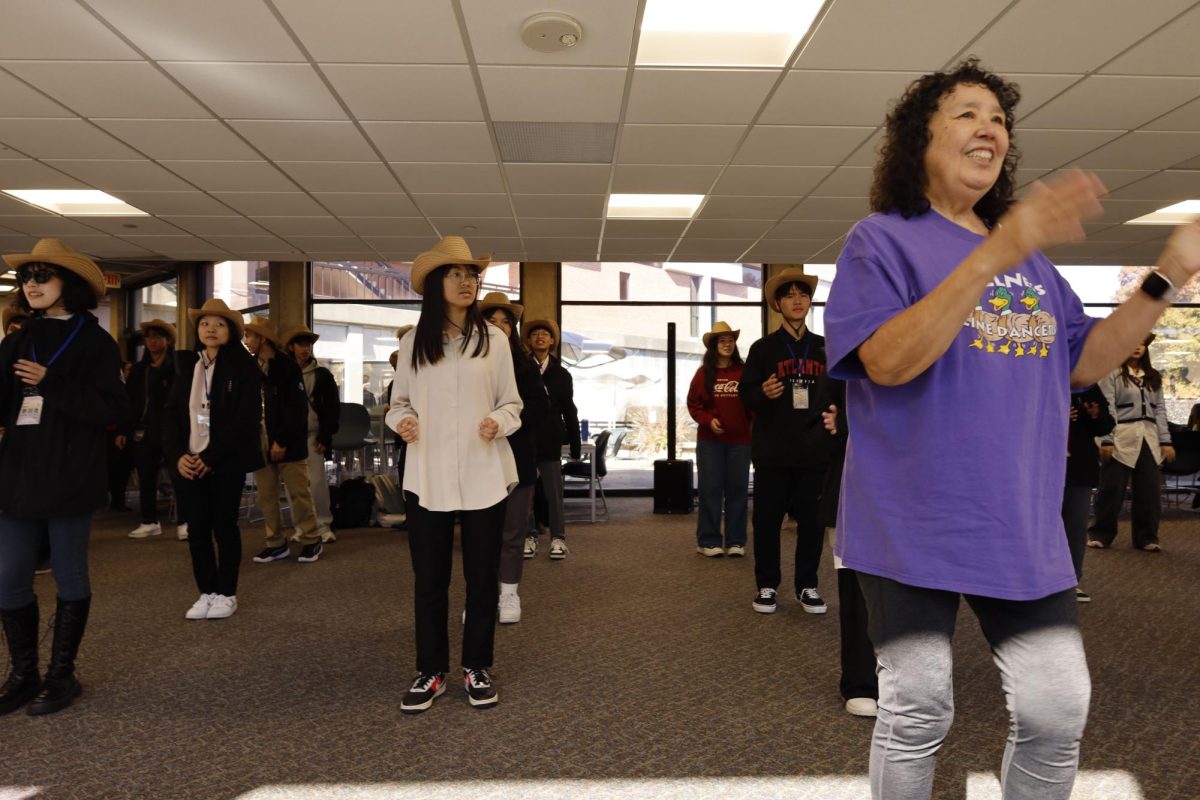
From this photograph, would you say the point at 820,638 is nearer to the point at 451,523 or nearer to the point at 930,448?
the point at 451,523

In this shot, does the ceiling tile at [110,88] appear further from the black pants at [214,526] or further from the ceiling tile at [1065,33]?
the ceiling tile at [1065,33]

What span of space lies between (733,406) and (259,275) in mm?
7345

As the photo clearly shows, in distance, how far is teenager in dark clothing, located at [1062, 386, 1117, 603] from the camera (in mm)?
3922

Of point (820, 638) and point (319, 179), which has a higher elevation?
point (319, 179)

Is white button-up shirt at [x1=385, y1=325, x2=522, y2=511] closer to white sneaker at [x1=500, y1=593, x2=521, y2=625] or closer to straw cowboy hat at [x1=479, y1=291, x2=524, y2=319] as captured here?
white sneaker at [x1=500, y1=593, x2=521, y2=625]

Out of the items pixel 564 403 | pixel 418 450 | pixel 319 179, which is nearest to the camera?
pixel 418 450

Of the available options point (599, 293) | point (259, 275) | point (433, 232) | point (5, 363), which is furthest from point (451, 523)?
point (259, 275)

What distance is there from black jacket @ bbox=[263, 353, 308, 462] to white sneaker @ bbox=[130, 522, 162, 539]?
208 cm

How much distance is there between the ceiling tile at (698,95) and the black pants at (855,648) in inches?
108

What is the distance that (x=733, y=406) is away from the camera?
19.1ft

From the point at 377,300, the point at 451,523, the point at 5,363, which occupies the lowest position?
the point at 451,523

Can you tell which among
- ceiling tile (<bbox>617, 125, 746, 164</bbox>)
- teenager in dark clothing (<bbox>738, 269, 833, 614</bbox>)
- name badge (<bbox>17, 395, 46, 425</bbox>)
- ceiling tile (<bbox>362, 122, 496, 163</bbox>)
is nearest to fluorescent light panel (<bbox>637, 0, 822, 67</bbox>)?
ceiling tile (<bbox>617, 125, 746, 164</bbox>)

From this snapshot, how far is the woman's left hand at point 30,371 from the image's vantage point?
8.70 ft

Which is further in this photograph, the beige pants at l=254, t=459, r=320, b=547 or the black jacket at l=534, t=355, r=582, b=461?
the beige pants at l=254, t=459, r=320, b=547
